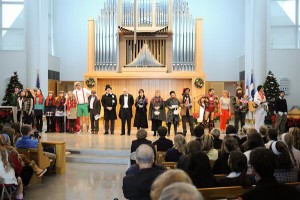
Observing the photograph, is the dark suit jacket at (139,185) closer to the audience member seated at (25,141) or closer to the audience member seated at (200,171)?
the audience member seated at (200,171)

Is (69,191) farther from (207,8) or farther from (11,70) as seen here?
(207,8)

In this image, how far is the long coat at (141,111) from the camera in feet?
51.8

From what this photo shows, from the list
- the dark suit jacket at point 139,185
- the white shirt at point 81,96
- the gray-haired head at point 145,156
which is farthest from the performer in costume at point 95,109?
the dark suit jacket at point 139,185

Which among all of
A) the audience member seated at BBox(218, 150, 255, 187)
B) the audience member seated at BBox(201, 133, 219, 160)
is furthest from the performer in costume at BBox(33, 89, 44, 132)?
the audience member seated at BBox(218, 150, 255, 187)

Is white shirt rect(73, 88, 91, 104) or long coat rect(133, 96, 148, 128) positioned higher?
white shirt rect(73, 88, 91, 104)

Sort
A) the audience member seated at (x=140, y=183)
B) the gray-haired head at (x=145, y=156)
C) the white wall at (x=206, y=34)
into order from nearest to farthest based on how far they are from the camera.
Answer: the audience member seated at (x=140, y=183) < the gray-haired head at (x=145, y=156) < the white wall at (x=206, y=34)

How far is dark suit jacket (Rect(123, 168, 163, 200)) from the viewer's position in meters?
4.34

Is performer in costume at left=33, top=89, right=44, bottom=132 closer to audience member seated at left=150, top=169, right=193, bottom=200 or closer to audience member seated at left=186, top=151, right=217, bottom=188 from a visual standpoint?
audience member seated at left=186, top=151, right=217, bottom=188

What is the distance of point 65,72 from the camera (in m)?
24.1

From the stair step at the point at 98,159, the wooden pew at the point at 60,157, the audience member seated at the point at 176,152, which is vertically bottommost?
the stair step at the point at 98,159

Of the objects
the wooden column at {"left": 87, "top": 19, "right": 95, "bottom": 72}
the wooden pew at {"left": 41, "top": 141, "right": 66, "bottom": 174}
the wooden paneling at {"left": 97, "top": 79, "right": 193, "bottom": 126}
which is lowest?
the wooden pew at {"left": 41, "top": 141, "right": 66, "bottom": 174}

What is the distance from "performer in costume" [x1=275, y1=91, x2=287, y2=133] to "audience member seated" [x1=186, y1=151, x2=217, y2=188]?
11.2 metres

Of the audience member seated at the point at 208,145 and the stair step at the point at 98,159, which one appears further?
the stair step at the point at 98,159

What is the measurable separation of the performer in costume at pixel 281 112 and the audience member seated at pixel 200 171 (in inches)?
442
